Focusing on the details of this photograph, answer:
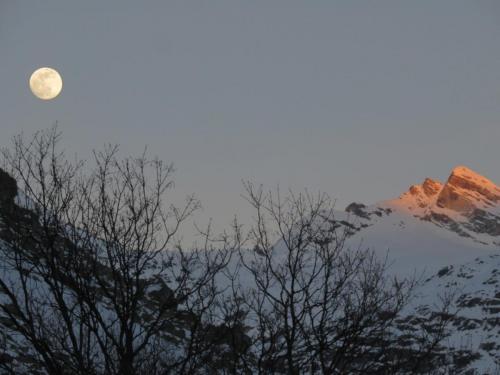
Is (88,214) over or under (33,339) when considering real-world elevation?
over

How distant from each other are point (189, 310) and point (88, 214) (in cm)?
225

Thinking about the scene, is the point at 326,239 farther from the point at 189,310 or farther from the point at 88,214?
the point at 88,214

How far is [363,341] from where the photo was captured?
37.5ft

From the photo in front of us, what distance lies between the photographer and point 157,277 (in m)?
12.6

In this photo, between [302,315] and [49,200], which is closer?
[49,200]

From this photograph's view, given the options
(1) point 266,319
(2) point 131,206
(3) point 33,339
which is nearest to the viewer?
(3) point 33,339

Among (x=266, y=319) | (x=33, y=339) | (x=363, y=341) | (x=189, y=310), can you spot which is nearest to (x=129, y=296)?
(x=189, y=310)

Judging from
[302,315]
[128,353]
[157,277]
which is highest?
[157,277]

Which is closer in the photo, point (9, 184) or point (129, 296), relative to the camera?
point (129, 296)

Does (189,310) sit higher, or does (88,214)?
(88,214)

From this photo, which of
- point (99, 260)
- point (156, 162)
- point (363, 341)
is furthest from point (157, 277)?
point (363, 341)

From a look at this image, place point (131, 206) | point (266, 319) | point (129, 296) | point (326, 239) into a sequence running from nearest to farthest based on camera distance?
point (129, 296), point (131, 206), point (266, 319), point (326, 239)

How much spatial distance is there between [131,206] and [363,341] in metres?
4.39

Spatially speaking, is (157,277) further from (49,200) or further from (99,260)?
(49,200)
